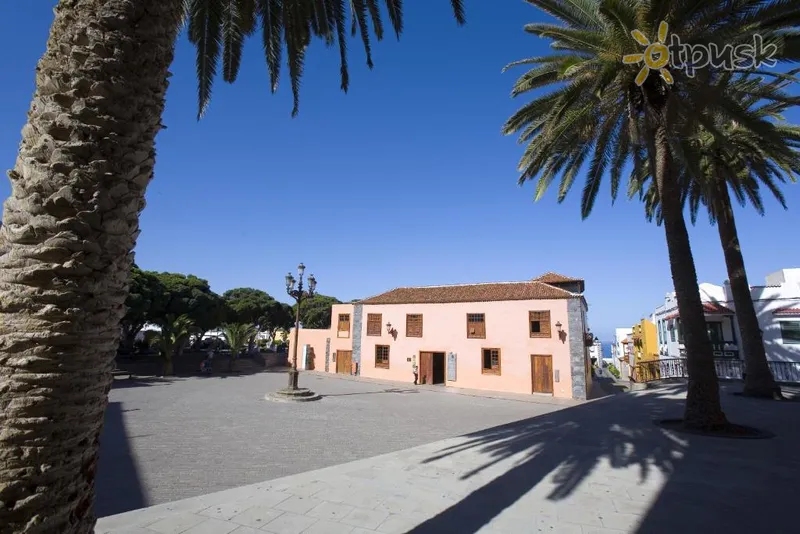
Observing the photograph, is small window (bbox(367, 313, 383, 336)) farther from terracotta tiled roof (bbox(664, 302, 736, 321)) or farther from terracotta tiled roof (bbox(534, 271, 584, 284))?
terracotta tiled roof (bbox(664, 302, 736, 321))

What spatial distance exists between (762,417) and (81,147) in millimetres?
13452

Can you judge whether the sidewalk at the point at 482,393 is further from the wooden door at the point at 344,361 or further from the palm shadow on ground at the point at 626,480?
the palm shadow on ground at the point at 626,480

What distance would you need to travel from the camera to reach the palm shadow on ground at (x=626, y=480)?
4102 millimetres

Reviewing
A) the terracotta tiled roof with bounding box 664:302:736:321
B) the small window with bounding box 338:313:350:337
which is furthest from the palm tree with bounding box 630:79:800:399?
the small window with bounding box 338:313:350:337

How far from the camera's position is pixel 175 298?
2548 centimetres

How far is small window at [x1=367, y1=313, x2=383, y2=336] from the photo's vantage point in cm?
2755

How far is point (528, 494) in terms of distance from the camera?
4.87 metres

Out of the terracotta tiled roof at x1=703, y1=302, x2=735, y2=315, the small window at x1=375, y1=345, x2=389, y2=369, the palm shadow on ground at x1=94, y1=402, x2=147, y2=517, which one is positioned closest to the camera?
the palm shadow on ground at x1=94, y1=402, x2=147, y2=517

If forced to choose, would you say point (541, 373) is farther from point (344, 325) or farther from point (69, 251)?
point (69, 251)

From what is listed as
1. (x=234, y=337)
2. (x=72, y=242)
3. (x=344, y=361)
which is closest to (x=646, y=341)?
(x=344, y=361)

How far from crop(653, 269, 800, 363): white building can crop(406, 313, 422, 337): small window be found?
1388 cm

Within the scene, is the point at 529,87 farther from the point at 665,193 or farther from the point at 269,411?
the point at 269,411

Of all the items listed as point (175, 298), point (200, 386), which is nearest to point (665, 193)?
point (200, 386)

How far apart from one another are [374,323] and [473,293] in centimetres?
740
